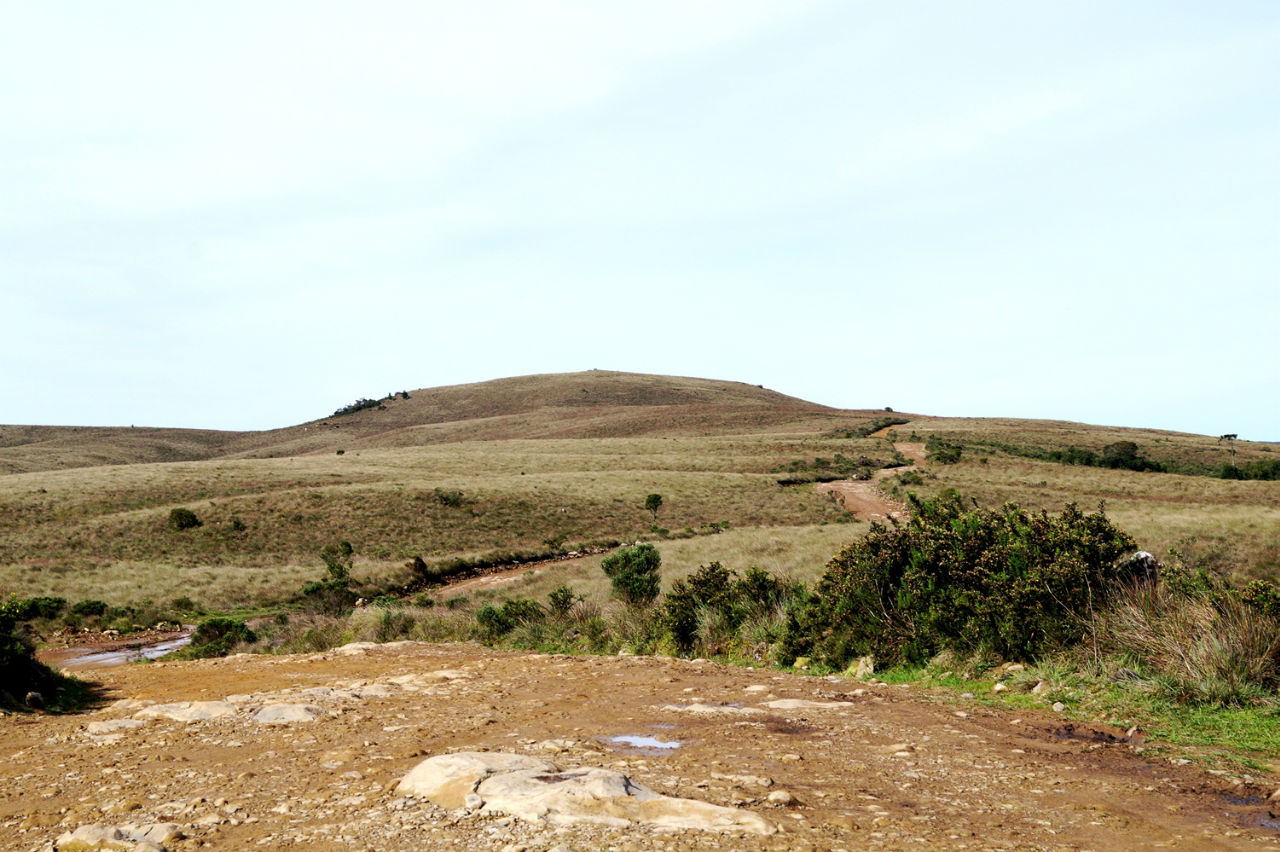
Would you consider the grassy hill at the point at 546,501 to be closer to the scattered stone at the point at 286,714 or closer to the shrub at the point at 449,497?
the shrub at the point at 449,497

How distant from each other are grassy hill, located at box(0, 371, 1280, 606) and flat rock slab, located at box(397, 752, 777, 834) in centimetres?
1806

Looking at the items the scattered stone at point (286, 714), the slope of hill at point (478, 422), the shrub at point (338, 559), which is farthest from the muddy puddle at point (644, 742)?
the slope of hill at point (478, 422)

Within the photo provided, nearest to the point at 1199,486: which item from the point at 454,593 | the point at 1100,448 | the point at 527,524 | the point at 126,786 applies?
the point at 1100,448

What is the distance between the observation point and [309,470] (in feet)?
196

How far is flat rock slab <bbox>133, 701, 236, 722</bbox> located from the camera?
768 cm

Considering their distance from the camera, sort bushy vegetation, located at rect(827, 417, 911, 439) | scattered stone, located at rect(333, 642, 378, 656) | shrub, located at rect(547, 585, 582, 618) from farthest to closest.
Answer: bushy vegetation, located at rect(827, 417, 911, 439) → shrub, located at rect(547, 585, 582, 618) → scattered stone, located at rect(333, 642, 378, 656)

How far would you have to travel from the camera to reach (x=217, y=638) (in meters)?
20.1

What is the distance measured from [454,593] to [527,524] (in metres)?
16.2

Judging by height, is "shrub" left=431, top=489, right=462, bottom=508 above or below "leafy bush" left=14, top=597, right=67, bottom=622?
above

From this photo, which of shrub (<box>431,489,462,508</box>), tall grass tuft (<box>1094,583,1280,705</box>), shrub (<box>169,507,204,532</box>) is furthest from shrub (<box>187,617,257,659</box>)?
shrub (<box>431,489,462,508</box>)

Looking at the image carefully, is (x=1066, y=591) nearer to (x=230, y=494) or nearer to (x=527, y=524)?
(x=527, y=524)

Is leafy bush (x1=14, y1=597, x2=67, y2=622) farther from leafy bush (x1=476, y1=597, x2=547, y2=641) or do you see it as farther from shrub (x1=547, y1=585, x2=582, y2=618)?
shrub (x1=547, y1=585, x2=582, y2=618)

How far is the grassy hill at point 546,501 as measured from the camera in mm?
31078

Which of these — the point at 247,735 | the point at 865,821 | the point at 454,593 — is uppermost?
the point at 865,821
